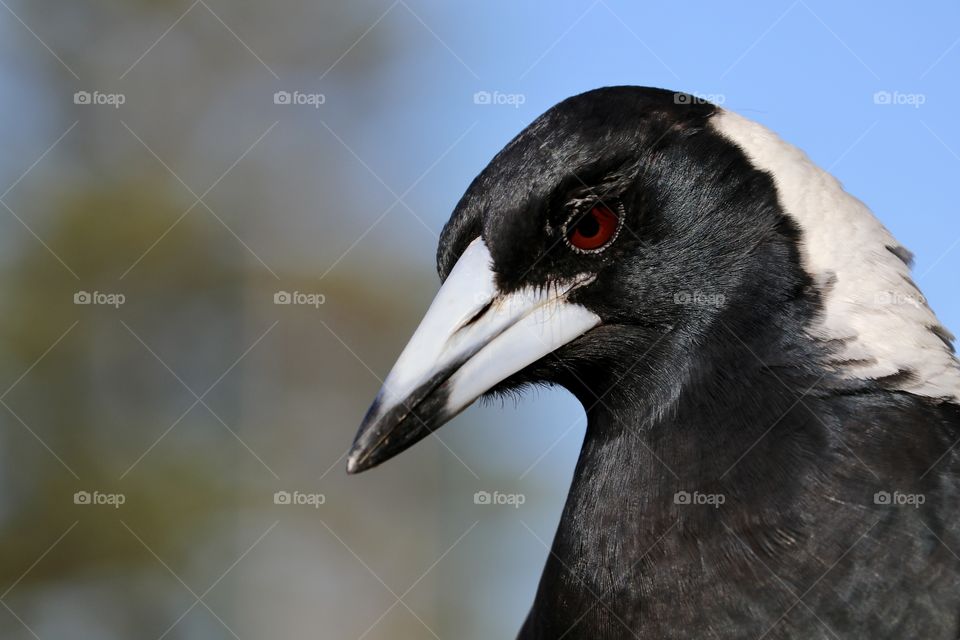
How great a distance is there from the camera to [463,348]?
2.37 metres

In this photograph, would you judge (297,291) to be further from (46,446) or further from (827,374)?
(827,374)

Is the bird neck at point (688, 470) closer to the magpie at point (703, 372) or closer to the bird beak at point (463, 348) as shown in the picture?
the magpie at point (703, 372)

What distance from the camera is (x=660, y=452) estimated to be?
91.8 inches

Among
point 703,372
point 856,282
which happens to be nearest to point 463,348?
point 703,372

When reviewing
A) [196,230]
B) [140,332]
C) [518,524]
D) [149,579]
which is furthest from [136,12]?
[518,524]

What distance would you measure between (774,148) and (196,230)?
1303cm

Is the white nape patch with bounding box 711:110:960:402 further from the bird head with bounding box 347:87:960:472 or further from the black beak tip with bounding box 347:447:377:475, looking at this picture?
the black beak tip with bounding box 347:447:377:475

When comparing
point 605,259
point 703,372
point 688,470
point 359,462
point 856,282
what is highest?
point 856,282

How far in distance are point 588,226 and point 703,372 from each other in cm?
40

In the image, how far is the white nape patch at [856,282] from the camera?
2.27 m

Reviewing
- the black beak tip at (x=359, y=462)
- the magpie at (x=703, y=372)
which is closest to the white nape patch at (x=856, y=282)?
the magpie at (x=703, y=372)

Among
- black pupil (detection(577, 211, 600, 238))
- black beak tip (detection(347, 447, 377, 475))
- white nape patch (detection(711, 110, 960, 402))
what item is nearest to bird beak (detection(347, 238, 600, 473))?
black beak tip (detection(347, 447, 377, 475))

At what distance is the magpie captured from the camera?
2088 millimetres

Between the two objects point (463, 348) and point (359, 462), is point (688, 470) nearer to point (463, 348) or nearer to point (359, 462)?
point (463, 348)
